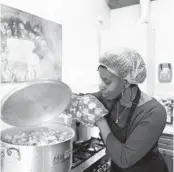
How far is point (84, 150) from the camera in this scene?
1.29 meters

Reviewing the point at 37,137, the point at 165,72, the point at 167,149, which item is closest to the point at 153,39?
the point at 165,72

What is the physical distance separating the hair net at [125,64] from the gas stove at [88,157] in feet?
1.80

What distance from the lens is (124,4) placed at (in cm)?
211

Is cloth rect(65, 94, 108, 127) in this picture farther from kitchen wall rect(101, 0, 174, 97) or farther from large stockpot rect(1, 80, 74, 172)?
kitchen wall rect(101, 0, 174, 97)

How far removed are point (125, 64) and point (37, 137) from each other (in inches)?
21.7

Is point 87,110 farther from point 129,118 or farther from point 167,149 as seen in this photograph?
point 167,149

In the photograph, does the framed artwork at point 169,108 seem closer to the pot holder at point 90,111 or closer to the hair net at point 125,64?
the hair net at point 125,64

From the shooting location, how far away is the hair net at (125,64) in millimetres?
901

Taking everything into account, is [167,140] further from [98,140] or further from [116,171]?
[116,171]

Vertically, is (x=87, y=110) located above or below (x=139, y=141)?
above

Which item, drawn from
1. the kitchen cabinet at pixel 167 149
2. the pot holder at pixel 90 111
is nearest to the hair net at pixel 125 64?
the pot holder at pixel 90 111

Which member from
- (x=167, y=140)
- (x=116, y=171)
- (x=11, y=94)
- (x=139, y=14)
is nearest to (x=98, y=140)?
(x=116, y=171)

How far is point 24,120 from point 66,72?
0.73 meters

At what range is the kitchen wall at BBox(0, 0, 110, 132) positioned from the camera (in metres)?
1.37
